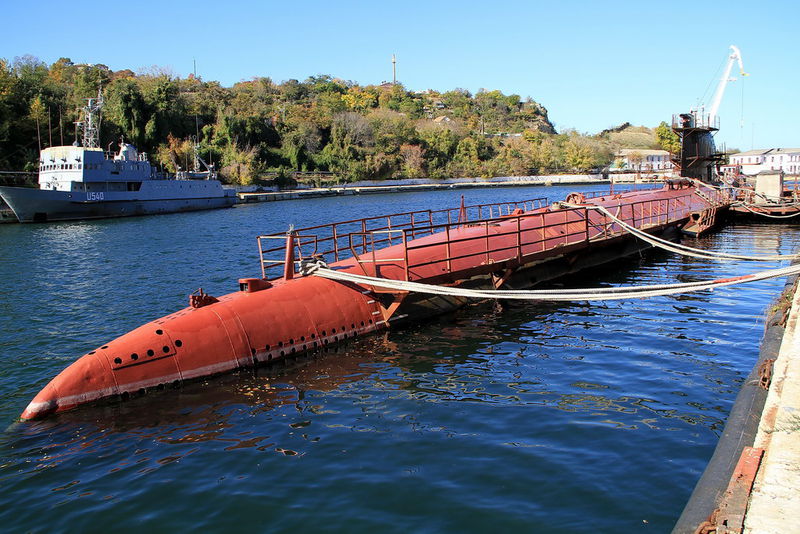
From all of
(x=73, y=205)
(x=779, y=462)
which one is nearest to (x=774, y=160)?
(x=73, y=205)

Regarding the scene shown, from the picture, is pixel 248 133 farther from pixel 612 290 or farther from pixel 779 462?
pixel 779 462

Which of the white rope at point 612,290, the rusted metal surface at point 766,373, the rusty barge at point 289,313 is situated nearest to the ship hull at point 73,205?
the rusty barge at point 289,313

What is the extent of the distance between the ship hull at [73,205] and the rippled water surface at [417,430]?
1891 inches

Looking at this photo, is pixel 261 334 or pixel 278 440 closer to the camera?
pixel 278 440

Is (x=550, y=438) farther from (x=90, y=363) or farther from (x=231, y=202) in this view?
(x=231, y=202)

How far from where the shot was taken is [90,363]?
1219 cm

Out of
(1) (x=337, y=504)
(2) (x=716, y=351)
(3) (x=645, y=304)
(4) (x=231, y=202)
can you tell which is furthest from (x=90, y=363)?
(4) (x=231, y=202)

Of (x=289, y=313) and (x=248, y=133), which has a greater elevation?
(x=248, y=133)

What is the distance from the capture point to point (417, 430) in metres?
10.6

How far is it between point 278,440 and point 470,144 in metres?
160

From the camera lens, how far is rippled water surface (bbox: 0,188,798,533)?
8.19 meters

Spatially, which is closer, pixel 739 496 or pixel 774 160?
pixel 739 496

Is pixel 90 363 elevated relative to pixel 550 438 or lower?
elevated

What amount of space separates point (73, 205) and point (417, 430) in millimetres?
64472
